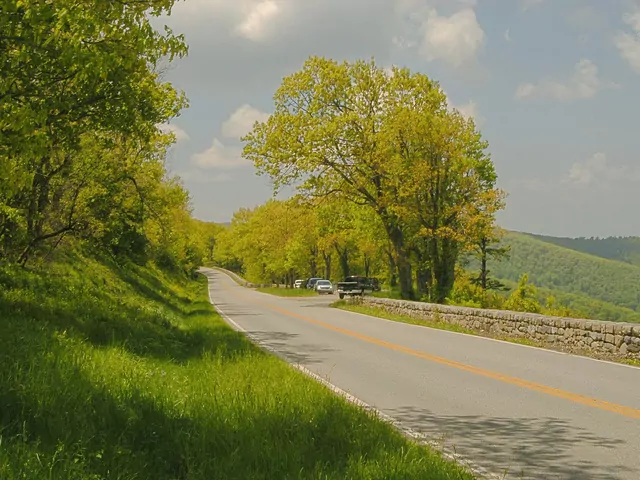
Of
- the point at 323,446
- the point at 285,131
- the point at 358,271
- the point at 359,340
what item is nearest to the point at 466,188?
the point at 285,131

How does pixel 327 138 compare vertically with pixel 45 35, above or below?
above

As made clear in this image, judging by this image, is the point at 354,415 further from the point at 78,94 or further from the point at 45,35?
the point at 78,94

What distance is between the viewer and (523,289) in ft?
107

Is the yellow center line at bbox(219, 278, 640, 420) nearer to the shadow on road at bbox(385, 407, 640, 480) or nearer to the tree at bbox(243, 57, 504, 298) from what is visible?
the shadow on road at bbox(385, 407, 640, 480)

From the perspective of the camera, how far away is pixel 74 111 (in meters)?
12.0

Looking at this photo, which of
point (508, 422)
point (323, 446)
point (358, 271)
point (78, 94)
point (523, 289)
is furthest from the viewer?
point (358, 271)

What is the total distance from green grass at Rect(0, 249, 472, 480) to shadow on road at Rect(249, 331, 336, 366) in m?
2.36

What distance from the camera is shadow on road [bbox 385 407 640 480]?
5.59 meters

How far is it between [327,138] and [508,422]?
28.6 meters

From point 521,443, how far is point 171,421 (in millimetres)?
3539

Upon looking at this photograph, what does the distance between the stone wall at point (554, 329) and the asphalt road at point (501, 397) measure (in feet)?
3.08

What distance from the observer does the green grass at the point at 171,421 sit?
5.03 metres

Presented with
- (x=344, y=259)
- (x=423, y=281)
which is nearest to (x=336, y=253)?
(x=344, y=259)

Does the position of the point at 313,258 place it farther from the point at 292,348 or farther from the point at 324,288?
the point at 292,348
